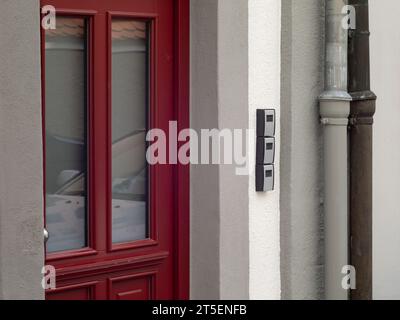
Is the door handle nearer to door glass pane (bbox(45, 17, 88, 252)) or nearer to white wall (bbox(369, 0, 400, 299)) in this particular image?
door glass pane (bbox(45, 17, 88, 252))

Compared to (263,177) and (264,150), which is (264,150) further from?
(263,177)

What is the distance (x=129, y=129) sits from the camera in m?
5.05

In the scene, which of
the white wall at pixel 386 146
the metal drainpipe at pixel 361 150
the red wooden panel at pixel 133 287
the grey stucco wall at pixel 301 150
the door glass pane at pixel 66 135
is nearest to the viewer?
the door glass pane at pixel 66 135

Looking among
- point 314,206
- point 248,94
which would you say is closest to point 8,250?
point 248,94

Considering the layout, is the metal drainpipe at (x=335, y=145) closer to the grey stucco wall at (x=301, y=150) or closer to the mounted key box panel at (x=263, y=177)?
the grey stucco wall at (x=301, y=150)

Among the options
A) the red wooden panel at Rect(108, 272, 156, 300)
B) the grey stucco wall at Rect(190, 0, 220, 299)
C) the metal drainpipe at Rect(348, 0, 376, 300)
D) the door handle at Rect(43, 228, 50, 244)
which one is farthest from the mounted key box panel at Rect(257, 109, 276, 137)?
the door handle at Rect(43, 228, 50, 244)

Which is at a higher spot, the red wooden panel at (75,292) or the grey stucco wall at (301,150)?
the grey stucco wall at (301,150)

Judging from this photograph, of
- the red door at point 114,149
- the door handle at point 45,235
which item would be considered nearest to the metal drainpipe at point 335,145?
the red door at point 114,149

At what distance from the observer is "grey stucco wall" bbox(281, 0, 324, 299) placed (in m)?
5.40

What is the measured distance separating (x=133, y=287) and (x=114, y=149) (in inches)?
33.2

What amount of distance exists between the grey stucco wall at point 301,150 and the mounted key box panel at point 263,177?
15 cm

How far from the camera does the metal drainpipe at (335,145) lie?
216 inches
